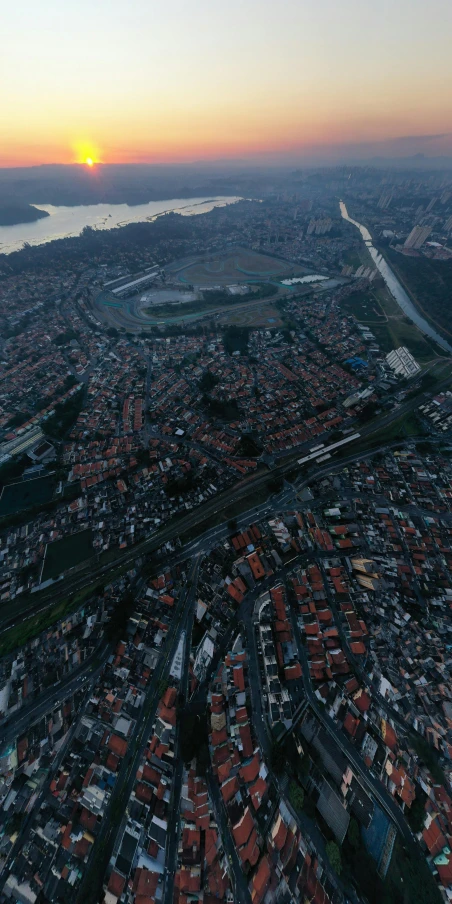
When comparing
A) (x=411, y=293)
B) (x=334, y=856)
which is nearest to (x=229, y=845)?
(x=334, y=856)

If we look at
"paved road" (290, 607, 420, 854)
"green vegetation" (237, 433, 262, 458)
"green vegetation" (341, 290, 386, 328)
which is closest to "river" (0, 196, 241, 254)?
"green vegetation" (341, 290, 386, 328)

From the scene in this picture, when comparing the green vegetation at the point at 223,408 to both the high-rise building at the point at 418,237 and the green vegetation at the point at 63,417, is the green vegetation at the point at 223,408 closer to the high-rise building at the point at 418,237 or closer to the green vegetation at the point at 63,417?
the green vegetation at the point at 63,417

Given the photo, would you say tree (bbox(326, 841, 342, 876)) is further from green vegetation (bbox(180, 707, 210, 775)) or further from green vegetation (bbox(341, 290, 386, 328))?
green vegetation (bbox(341, 290, 386, 328))

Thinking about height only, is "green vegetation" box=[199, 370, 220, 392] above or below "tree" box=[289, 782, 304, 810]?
above

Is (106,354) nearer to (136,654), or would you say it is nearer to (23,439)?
(23,439)

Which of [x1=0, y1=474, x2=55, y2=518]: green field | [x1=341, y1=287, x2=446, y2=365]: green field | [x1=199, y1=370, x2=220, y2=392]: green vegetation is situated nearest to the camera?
[x1=0, y1=474, x2=55, y2=518]: green field

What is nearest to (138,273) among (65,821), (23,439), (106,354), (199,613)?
(106,354)

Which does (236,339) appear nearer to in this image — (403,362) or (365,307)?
(403,362)
